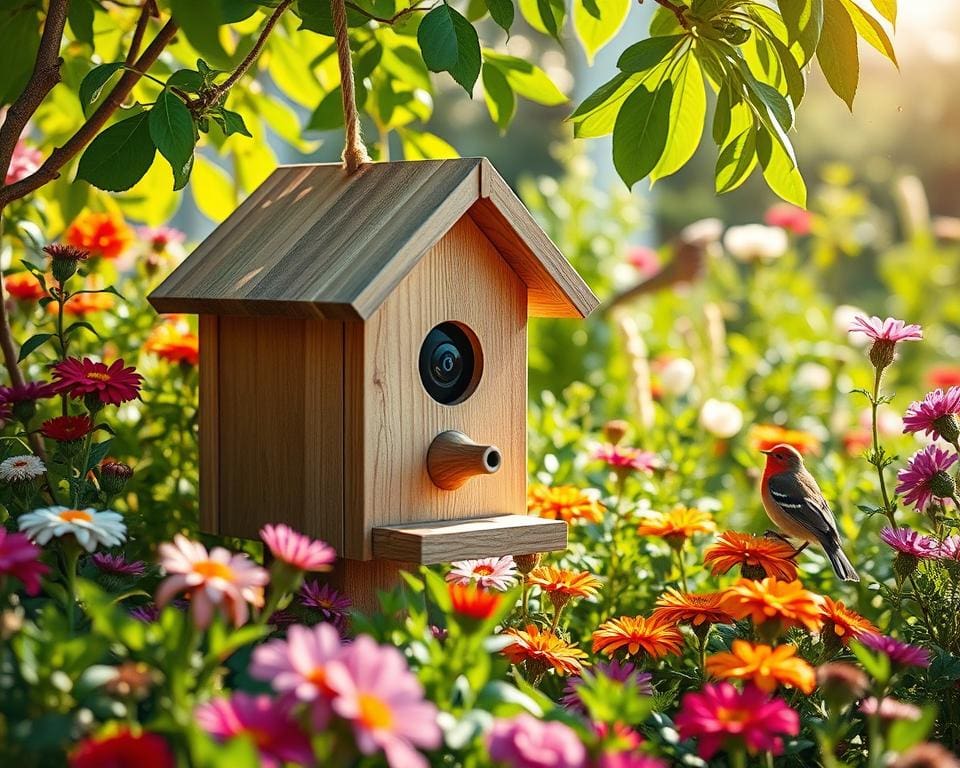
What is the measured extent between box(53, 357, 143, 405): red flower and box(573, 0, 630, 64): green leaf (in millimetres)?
813

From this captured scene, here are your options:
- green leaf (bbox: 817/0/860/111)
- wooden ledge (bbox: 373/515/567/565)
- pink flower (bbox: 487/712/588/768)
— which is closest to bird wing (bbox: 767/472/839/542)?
wooden ledge (bbox: 373/515/567/565)

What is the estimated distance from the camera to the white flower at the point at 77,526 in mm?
1207

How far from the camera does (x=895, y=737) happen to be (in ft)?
3.28

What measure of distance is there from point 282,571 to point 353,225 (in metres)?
0.63

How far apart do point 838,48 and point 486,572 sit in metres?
0.80

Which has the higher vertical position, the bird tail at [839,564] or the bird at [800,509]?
the bird at [800,509]

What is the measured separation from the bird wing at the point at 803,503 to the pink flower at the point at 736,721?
2.09 ft

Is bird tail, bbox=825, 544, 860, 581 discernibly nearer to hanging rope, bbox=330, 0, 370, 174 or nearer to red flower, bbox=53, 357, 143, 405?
hanging rope, bbox=330, 0, 370, 174

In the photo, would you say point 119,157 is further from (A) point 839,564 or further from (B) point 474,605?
(A) point 839,564

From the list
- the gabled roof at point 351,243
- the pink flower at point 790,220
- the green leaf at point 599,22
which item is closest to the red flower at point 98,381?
the gabled roof at point 351,243

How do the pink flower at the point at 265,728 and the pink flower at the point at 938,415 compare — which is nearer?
the pink flower at the point at 265,728

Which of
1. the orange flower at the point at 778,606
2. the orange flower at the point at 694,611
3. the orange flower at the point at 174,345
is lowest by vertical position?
the orange flower at the point at 694,611

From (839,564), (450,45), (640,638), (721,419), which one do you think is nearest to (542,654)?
(640,638)

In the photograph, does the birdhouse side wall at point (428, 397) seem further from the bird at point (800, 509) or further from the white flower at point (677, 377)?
the white flower at point (677, 377)
